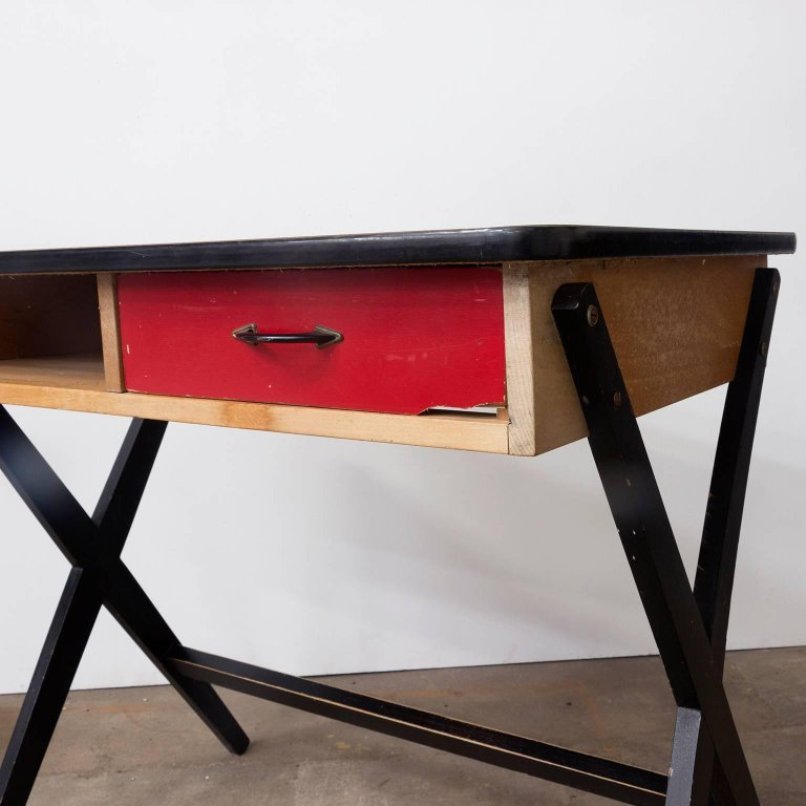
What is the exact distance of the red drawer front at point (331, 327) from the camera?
3.36 ft

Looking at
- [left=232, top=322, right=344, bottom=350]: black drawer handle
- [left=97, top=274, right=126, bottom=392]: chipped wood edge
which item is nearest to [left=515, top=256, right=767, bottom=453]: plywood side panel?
[left=232, top=322, right=344, bottom=350]: black drawer handle

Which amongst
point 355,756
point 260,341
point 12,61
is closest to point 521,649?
point 355,756

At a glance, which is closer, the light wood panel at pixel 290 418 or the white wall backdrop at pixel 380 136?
the light wood panel at pixel 290 418

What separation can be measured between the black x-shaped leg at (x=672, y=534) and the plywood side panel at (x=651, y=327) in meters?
0.02

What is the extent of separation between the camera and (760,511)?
9.03 feet

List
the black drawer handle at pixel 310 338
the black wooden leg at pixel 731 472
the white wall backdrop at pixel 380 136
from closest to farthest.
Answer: the black drawer handle at pixel 310 338 → the black wooden leg at pixel 731 472 → the white wall backdrop at pixel 380 136

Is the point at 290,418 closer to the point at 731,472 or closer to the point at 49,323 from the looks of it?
the point at 731,472

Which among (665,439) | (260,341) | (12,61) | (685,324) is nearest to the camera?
(260,341)

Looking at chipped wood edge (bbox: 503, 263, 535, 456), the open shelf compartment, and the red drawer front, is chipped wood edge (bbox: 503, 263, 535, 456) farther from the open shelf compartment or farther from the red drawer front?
the open shelf compartment

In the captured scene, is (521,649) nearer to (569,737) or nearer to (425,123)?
(569,737)

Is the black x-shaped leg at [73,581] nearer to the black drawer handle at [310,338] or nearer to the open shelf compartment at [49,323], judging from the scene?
the open shelf compartment at [49,323]

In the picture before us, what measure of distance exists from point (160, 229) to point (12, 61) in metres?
0.57

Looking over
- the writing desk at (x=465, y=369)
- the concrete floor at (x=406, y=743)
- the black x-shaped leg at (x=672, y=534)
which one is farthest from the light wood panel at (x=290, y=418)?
the concrete floor at (x=406, y=743)

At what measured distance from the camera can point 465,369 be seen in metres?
1.03
